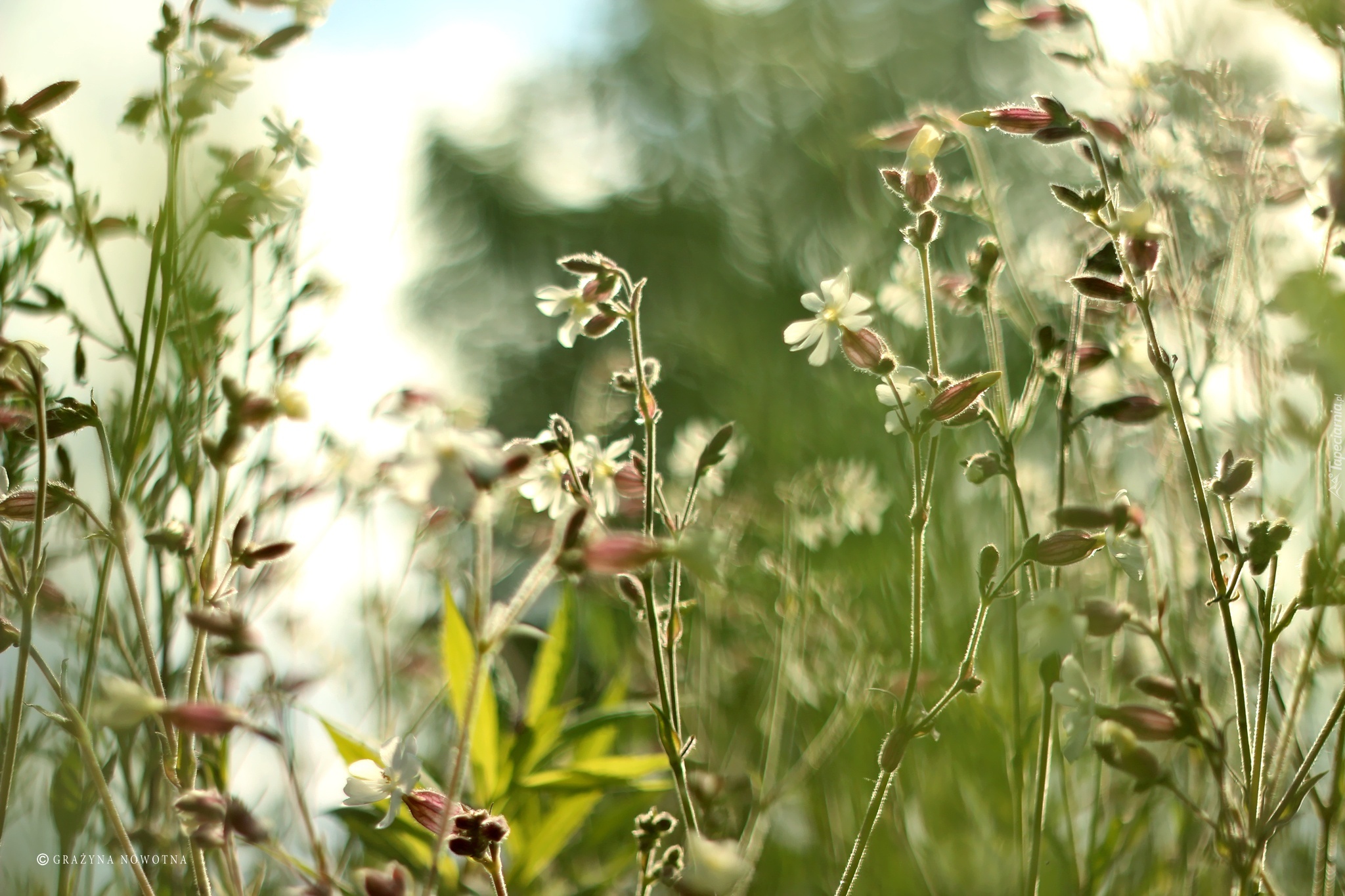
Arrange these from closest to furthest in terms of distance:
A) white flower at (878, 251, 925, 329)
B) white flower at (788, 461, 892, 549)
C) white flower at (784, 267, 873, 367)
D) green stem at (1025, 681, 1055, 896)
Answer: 1. green stem at (1025, 681, 1055, 896)
2. white flower at (784, 267, 873, 367)
3. white flower at (878, 251, 925, 329)
4. white flower at (788, 461, 892, 549)

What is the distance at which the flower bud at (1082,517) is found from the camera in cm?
51

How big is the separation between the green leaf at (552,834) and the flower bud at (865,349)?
452 millimetres

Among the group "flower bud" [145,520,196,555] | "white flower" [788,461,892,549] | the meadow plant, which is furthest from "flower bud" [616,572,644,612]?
"white flower" [788,461,892,549]

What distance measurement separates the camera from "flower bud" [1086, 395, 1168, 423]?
2.07 feet

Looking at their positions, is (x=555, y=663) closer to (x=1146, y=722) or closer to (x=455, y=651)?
(x=455, y=651)

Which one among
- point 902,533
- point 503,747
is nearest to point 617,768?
point 503,747

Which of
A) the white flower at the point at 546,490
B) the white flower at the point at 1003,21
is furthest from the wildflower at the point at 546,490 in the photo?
the white flower at the point at 1003,21

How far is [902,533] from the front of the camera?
128 cm

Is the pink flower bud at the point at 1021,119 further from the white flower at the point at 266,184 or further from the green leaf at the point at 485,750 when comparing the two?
the green leaf at the point at 485,750

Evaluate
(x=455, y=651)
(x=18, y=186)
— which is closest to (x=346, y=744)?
(x=455, y=651)

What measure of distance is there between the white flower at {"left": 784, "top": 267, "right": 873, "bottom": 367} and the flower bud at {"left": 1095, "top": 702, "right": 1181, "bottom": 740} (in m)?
0.26

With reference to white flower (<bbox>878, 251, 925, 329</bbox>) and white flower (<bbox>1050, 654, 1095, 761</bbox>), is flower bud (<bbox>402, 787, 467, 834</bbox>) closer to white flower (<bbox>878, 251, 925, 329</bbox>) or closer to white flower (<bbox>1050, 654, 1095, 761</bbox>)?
white flower (<bbox>1050, 654, 1095, 761</bbox>)

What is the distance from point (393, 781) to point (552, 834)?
371 mm

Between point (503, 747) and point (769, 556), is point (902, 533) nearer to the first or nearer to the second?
point (769, 556)
